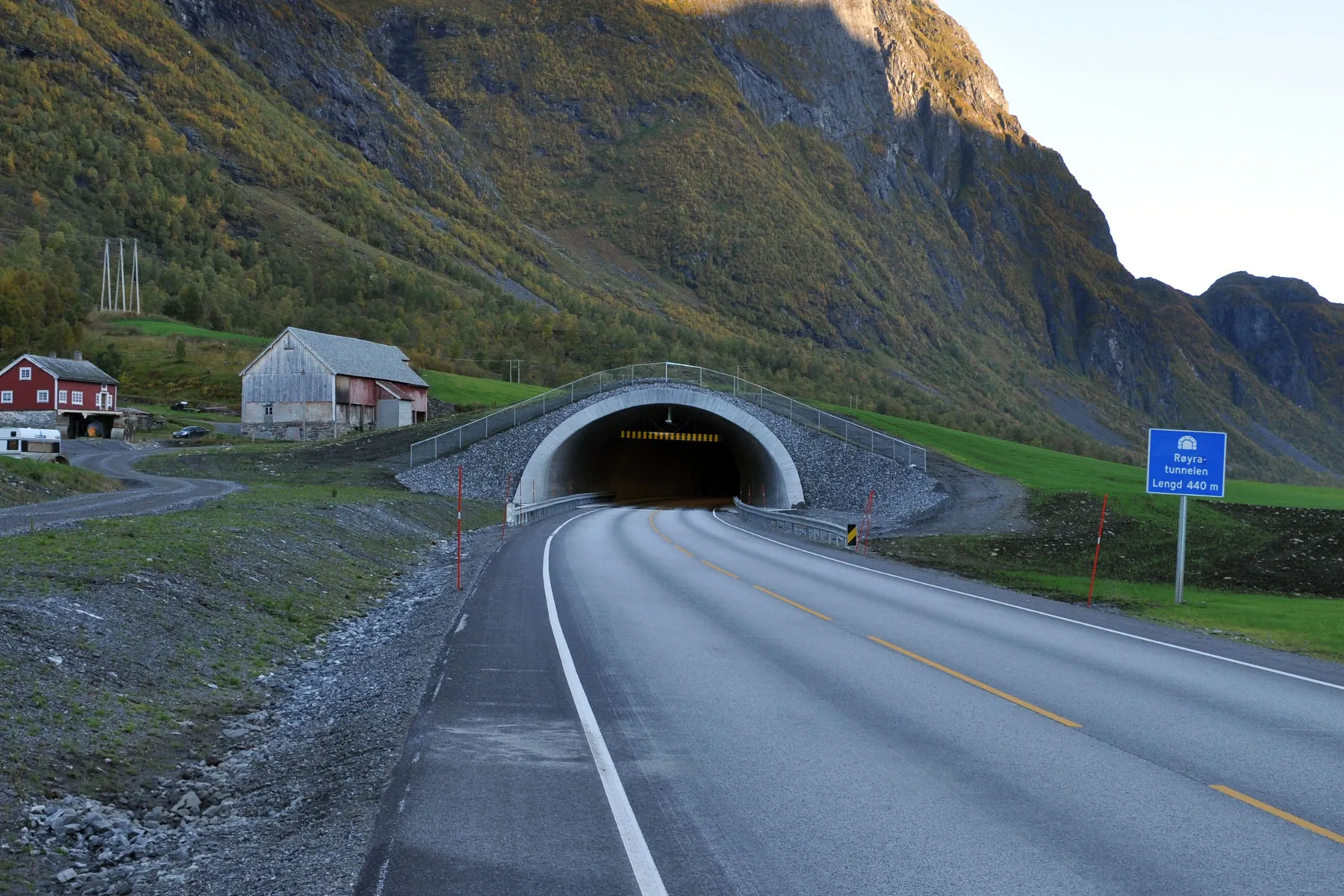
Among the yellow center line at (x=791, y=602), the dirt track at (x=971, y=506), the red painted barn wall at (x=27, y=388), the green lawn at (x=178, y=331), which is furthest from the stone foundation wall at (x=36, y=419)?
the yellow center line at (x=791, y=602)

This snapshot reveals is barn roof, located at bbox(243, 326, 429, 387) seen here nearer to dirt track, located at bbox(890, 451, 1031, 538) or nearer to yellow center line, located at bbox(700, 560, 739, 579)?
dirt track, located at bbox(890, 451, 1031, 538)

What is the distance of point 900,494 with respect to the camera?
44281 mm

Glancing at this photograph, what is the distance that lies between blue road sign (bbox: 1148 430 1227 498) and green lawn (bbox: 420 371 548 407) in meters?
58.8

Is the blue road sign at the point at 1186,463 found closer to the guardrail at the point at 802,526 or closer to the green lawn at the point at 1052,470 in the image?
the guardrail at the point at 802,526

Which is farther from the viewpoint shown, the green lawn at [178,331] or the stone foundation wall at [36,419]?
the green lawn at [178,331]

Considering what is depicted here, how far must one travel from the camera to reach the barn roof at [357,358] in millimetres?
71875

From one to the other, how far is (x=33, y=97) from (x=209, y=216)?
31.6 meters

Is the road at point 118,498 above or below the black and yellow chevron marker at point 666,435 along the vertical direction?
below

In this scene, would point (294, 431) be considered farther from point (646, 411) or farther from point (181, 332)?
point (181, 332)

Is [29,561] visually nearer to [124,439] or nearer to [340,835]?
[340,835]

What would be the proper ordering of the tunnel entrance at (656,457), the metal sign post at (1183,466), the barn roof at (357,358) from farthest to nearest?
the barn roof at (357,358) < the tunnel entrance at (656,457) < the metal sign post at (1183,466)

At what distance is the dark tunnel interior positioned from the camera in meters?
54.7

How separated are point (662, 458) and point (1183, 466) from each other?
184 ft

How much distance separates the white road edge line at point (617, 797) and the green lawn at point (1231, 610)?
10245 millimetres
